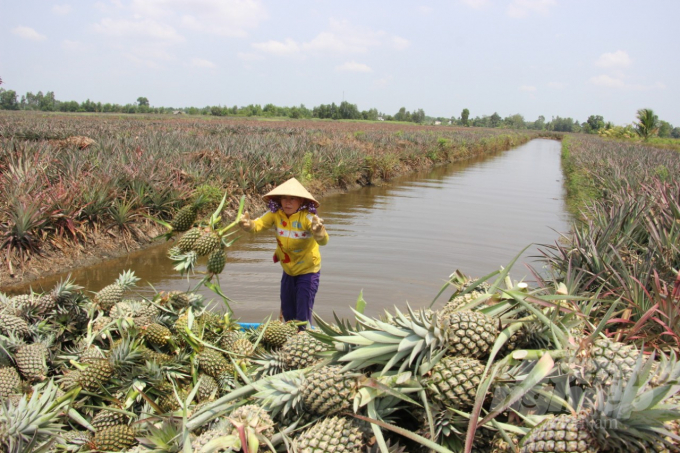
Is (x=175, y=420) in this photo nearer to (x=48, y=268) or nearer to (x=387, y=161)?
(x=48, y=268)

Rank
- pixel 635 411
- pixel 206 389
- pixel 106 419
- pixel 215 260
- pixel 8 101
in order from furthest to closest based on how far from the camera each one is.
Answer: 1. pixel 8 101
2. pixel 215 260
3. pixel 206 389
4. pixel 106 419
5. pixel 635 411

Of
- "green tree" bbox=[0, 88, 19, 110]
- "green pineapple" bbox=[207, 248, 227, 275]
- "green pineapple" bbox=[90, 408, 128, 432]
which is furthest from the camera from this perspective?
"green tree" bbox=[0, 88, 19, 110]

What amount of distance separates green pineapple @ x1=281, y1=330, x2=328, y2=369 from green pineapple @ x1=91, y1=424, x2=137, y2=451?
0.80 m

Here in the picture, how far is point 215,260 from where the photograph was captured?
2.79 meters

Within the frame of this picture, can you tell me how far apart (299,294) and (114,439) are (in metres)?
2.39

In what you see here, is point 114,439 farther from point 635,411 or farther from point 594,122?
point 594,122

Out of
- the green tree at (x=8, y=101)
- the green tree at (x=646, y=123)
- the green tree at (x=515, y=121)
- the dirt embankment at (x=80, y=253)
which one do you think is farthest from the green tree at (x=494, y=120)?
the dirt embankment at (x=80, y=253)

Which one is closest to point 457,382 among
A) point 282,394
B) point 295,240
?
point 282,394

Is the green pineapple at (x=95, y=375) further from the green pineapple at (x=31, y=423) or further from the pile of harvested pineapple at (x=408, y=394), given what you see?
the green pineapple at (x=31, y=423)

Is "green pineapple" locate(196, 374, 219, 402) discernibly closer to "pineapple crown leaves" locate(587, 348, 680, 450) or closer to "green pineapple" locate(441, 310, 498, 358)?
"green pineapple" locate(441, 310, 498, 358)

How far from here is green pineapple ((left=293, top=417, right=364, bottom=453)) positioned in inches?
58.7

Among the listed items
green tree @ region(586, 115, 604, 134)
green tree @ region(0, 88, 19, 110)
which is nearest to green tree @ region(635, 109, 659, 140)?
green tree @ region(586, 115, 604, 134)

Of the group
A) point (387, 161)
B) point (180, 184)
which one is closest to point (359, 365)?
point (180, 184)

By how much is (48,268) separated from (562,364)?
22.7ft
